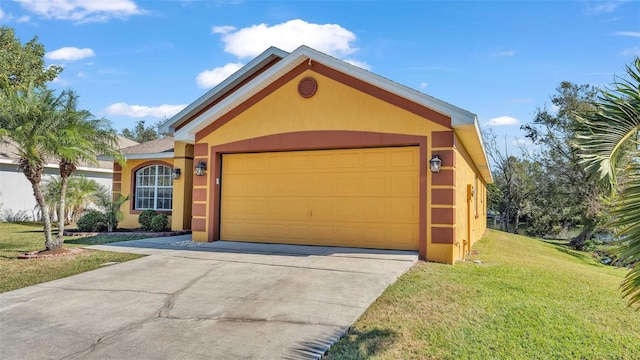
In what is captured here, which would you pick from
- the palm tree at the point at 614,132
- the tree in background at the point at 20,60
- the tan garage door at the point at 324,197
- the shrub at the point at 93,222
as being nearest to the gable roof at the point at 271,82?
the tan garage door at the point at 324,197

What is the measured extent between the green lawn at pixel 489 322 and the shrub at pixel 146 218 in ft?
34.6

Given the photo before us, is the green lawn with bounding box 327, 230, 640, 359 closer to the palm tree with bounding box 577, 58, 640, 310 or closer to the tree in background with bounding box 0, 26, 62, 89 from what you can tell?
the palm tree with bounding box 577, 58, 640, 310

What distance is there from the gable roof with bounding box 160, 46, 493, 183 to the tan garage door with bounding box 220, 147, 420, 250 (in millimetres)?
1201

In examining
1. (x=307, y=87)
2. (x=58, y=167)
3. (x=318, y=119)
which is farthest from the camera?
(x=58, y=167)

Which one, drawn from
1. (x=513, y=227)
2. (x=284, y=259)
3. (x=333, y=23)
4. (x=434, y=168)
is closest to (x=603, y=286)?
(x=434, y=168)

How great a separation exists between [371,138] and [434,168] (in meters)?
1.66

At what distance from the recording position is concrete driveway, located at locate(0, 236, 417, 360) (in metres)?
4.22

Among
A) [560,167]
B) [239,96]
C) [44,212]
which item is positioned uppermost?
[239,96]

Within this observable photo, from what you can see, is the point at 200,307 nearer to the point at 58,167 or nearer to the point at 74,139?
the point at 74,139

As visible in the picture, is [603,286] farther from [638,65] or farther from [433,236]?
[638,65]

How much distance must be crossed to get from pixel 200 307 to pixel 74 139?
20.5 feet

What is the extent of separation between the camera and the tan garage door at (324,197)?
928cm

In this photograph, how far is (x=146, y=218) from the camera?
1439cm

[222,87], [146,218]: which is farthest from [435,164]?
[146,218]
